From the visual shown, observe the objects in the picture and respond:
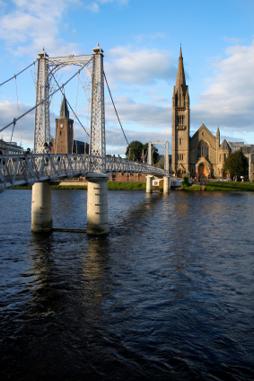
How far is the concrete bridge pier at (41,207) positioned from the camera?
39531 millimetres

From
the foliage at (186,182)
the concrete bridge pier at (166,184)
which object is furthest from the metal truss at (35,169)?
the foliage at (186,182)

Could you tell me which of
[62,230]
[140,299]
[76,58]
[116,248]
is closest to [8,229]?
[62,230]

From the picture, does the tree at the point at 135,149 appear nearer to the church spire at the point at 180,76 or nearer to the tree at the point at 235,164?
Result: the church spire at the point at 180,76

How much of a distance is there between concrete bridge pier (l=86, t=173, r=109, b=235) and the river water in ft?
7.49

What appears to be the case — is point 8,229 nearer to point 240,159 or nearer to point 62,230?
point 62,230

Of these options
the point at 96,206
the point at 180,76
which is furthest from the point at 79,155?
the point at 180,76

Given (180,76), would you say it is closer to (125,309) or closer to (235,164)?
(235,164)

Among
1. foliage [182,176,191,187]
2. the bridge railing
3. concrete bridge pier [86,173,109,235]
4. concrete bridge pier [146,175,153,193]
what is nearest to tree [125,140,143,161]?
foliage [182,176,191,187]

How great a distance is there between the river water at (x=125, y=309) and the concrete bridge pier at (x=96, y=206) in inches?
89.8

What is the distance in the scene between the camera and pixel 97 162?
138 feet

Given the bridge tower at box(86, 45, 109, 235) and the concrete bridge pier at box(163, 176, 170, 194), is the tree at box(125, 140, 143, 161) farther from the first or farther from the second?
the bridge tower at box(86, 45, 109, 235)

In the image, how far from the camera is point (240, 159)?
15375 cm

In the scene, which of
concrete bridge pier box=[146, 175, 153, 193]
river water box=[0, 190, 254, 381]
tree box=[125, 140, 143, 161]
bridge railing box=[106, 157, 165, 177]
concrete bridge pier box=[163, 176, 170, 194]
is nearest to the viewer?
river water box=[0, 190, 254, 381]

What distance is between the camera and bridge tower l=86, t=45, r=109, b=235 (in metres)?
39.2
